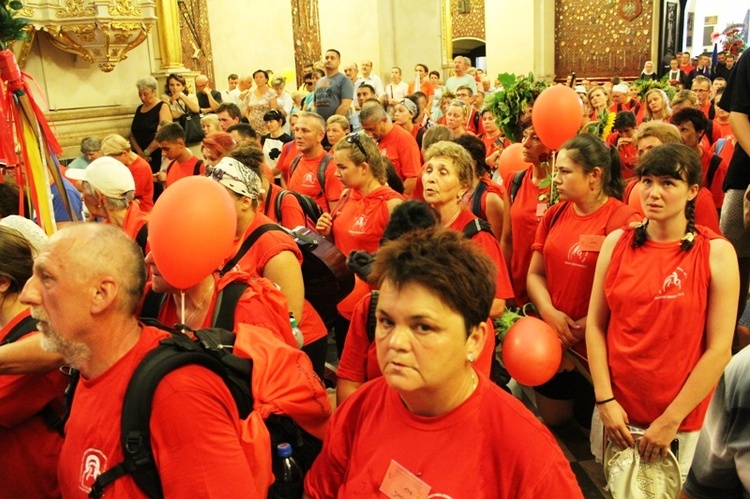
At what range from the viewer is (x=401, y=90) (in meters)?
13.9

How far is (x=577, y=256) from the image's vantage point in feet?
11.9

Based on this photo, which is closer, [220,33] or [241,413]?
[241,413]

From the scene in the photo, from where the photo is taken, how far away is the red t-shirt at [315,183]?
18.9 ft

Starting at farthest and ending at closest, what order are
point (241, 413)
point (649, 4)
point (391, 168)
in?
1. point (649, 4)
2. point (391, 168)
3. point (241, 413)

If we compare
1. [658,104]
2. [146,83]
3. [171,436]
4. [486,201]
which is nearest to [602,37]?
[658,104]

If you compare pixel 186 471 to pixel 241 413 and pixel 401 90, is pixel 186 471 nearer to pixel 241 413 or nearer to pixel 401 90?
pixel 241 413

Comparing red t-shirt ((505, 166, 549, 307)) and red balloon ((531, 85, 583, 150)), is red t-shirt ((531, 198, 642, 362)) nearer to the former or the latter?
red t-shirt ((505, 166, 549, 307))

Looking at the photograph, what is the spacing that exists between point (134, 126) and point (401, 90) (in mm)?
6408

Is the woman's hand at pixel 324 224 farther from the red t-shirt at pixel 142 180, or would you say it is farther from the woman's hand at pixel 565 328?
the red t-shirt at pixel 142 180

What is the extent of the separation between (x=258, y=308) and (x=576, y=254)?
1.81 meters

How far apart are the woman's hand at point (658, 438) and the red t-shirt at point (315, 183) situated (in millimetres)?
3302

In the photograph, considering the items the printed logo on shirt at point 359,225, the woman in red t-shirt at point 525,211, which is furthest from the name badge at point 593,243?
the printed logo on shirt at point 359,225

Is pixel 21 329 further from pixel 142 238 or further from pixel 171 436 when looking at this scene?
pixel 142 238

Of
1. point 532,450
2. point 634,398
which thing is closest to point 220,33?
point 634,398
